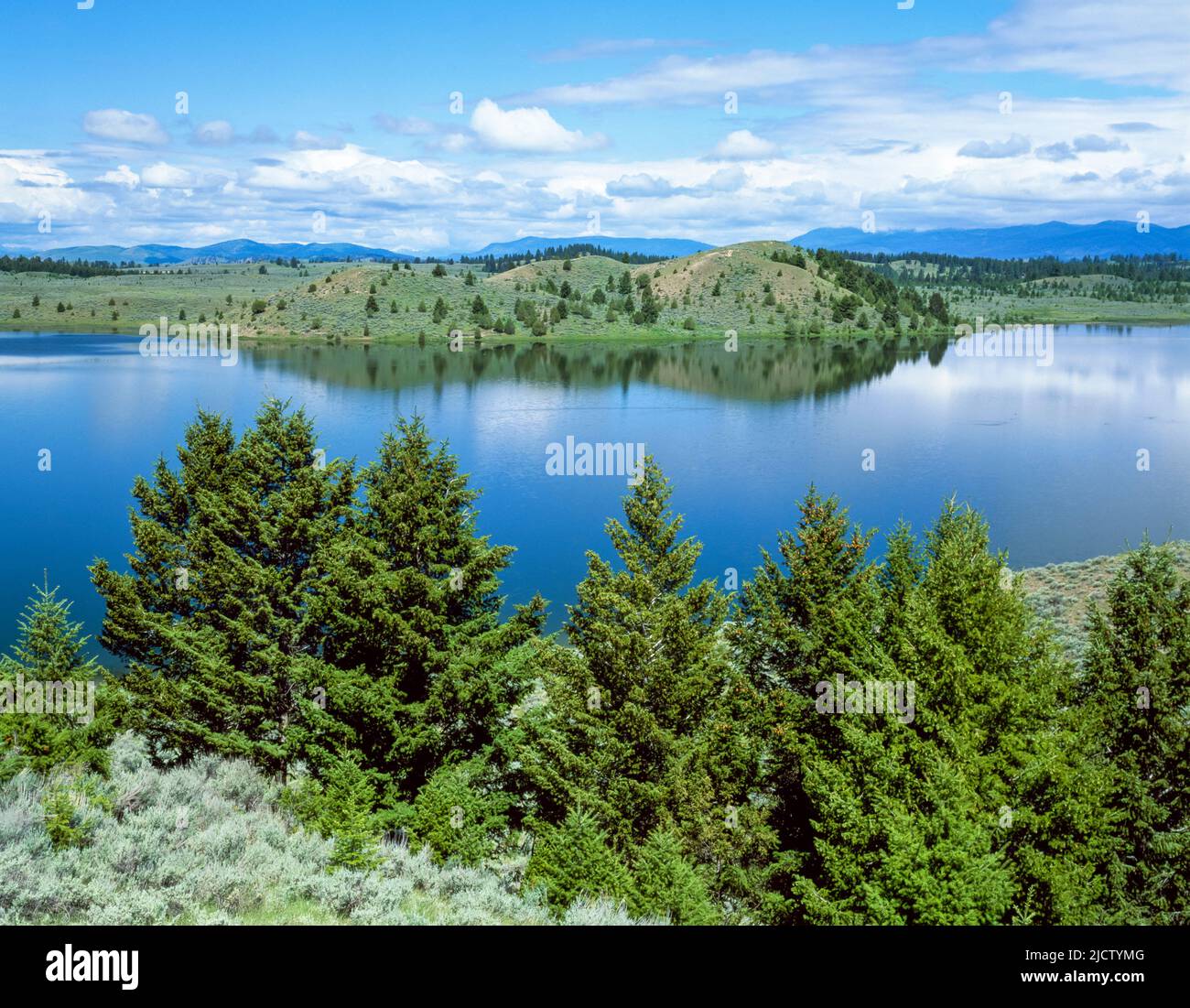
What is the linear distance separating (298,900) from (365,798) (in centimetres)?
413

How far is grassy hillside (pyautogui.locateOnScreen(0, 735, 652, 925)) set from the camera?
34.9 feet

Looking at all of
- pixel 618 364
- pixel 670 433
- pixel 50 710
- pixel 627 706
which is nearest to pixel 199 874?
pixel 627 706

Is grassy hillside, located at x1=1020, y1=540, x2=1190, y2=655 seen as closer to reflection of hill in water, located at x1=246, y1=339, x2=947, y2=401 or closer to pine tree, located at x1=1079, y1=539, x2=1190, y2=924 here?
pine tree, located at x1=1079, y1=539, x2=1190, y2=924

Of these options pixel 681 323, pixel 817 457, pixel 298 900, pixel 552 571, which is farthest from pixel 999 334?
pixel 298 900

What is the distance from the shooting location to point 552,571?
42.3 m

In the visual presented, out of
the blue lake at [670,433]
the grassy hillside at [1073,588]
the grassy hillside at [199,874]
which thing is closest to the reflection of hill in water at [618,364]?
the blue lake at [670,433]

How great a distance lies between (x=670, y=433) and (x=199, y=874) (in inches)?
2539

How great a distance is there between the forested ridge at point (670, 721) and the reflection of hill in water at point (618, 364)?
7677 cm

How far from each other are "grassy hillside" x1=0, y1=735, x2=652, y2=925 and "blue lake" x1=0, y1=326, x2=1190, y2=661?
75.8 ft

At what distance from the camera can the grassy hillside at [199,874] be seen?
1062 cm

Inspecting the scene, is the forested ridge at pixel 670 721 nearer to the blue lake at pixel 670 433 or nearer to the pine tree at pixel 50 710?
the pine tree at pixel 50 710

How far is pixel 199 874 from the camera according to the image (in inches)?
461

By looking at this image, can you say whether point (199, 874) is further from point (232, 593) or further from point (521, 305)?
point (521, 305)
